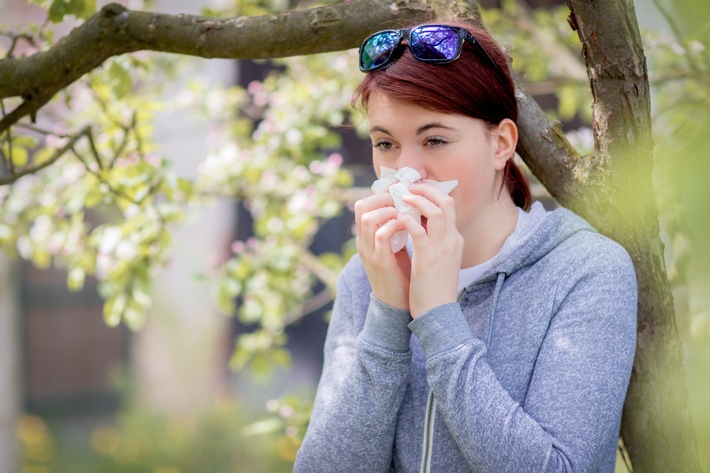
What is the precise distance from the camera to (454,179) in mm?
1529

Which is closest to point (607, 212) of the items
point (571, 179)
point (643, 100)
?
point (571, 179)

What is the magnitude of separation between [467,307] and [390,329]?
0.64ft

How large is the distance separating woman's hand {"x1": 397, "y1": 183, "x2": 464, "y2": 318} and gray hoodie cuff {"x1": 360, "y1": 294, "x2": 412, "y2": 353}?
0.20ft

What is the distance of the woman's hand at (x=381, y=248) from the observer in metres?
1.51

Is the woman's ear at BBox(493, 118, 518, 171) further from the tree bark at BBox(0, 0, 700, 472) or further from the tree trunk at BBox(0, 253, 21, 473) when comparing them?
the tree trunk at BBox(0, 253, 21, 473)

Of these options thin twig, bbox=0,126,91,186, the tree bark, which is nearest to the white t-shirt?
the tree bark

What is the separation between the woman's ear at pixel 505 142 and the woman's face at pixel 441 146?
0.7 inches

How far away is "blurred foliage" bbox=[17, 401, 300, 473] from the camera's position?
510 cm

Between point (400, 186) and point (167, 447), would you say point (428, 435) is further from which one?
point (167, 447)

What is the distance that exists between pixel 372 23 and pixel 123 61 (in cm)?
89

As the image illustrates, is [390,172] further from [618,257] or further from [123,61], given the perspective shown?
[123,61]

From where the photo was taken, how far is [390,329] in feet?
5.03

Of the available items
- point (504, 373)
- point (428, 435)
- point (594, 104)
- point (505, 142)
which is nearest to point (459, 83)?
point (505, 142)

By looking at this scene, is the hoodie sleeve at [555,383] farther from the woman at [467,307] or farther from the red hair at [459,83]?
the red hair at [459,83]
